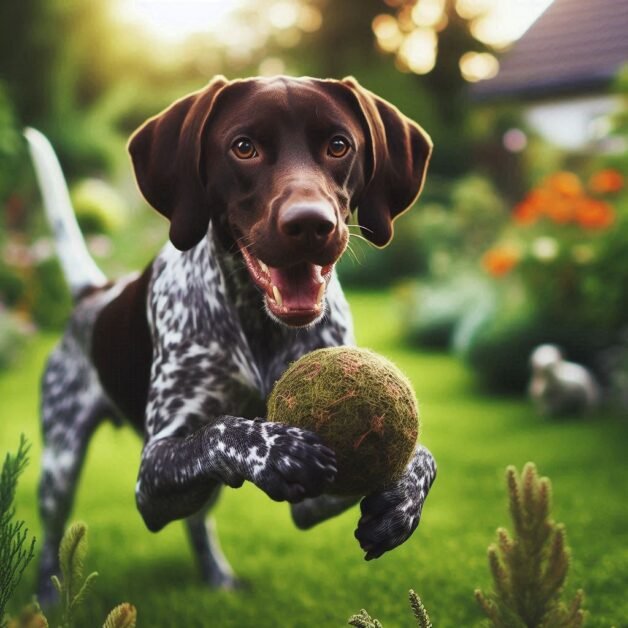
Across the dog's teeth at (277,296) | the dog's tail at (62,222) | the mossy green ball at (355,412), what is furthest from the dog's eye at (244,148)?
the dog's tail at (62,222)

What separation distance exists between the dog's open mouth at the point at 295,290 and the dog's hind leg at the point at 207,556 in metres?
1.79

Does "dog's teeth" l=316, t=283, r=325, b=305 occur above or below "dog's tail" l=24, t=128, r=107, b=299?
below

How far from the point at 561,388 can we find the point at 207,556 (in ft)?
11.8

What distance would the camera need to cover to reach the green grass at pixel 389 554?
3586 millimetres

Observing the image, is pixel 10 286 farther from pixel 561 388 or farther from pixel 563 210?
pixel 561 388

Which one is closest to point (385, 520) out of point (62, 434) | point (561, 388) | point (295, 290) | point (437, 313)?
point (295, 290)

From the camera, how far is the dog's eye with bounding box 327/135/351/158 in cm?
→ 257

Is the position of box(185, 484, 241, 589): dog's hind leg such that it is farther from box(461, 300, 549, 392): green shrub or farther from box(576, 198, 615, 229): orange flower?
box(576, 198, 615, 229): orange flower

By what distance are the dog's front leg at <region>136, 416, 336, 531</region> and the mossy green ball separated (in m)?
0.06

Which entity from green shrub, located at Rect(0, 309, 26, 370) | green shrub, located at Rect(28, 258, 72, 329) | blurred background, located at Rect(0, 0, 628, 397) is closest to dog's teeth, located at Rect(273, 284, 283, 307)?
blurred background, located at Rect(0, 0, 628, 397)

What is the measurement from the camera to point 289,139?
8.24 feet

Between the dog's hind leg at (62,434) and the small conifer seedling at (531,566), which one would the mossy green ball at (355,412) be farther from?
the dog's hind leg at (62,434)

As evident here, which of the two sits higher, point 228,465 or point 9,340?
point 9,340

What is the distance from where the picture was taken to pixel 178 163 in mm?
2707
